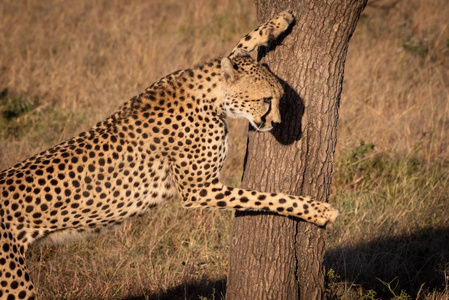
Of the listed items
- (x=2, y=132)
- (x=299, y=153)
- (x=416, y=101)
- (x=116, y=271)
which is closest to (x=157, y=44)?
(x=2, y=132)

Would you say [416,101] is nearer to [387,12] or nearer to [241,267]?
[387,12]

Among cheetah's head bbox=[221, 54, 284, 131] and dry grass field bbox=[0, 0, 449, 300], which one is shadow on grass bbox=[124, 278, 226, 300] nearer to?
dry grass field bbox=[0, 0, 449, 300]

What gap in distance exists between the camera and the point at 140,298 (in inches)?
159

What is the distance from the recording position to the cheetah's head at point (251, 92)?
3242 mm

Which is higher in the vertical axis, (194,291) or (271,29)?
(271,29)

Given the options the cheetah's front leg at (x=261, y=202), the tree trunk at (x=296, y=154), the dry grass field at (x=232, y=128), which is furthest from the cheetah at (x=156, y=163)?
the dry grass field at (x=232, y=128)

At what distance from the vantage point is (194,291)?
13.5ft

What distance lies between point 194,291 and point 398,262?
1698 mm

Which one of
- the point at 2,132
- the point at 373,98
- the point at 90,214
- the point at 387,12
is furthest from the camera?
the point at 387,12

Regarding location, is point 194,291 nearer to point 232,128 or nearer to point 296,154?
point 296,154

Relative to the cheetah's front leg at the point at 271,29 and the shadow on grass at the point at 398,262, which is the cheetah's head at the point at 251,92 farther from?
the shadow on grass at the point at 398,262

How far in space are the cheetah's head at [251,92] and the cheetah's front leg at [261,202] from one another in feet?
1.35

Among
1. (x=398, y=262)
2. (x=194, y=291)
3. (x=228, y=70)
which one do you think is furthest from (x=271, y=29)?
(x=398, y=262)

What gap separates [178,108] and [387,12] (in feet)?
23.0
